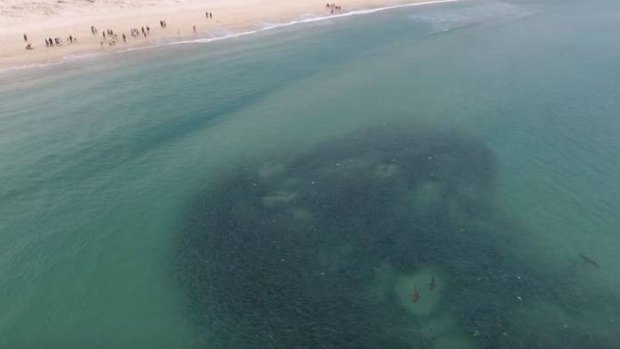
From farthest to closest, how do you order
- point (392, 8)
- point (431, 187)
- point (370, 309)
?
point (392, 8) → point (431, 187) → point (370, 309)

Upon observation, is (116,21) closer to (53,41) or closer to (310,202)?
(53,41)

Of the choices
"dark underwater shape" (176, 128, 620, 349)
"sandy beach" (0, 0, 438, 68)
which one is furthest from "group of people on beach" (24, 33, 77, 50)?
"dark underwater shape" (176, 128, 620, 349)

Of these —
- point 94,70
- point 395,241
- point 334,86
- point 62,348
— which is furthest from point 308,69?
point 62,348

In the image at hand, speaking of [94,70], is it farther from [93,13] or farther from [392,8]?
[392,8]

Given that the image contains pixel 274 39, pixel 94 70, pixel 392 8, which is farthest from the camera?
pixel 392 8

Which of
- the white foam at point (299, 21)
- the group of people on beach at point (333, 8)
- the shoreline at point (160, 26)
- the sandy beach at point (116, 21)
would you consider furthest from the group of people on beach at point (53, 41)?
the group of people on beach at point (333, 8)

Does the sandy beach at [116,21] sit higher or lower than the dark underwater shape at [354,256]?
higher

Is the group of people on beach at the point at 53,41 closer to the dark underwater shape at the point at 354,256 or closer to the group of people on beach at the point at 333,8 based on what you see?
the dark underwater shape at the point at 354,256
